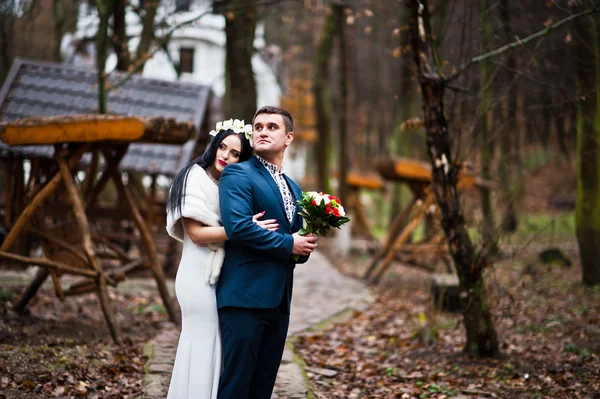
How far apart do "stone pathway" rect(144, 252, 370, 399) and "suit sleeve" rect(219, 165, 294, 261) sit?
1890 millimetres

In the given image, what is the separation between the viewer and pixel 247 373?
383cm

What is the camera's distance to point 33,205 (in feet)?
21.9

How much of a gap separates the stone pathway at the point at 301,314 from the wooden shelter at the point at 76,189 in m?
0.64

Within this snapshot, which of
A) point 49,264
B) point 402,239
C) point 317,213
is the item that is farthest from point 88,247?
point 402,239

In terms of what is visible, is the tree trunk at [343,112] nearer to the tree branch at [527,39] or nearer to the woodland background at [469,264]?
the woodland background at [469,264]

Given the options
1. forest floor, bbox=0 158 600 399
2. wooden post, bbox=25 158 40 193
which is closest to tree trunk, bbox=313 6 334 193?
forest floor, bbox=0 158 600 399

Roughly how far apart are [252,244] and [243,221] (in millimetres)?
139

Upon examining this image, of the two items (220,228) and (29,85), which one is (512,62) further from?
(220,228)

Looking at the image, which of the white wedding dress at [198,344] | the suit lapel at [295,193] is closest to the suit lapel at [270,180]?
the suit lapel at [295,193]

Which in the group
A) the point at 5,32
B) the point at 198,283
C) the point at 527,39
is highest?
the point at 5,32

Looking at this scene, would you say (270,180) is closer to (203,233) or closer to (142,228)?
(203,233)

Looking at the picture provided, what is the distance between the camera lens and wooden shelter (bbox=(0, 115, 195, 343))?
20.8 ft

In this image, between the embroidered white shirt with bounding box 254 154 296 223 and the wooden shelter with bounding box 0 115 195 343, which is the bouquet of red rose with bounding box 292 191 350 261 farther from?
the wooden shelter with bounding box 0 115 195 343

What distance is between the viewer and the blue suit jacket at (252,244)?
3.74 m
